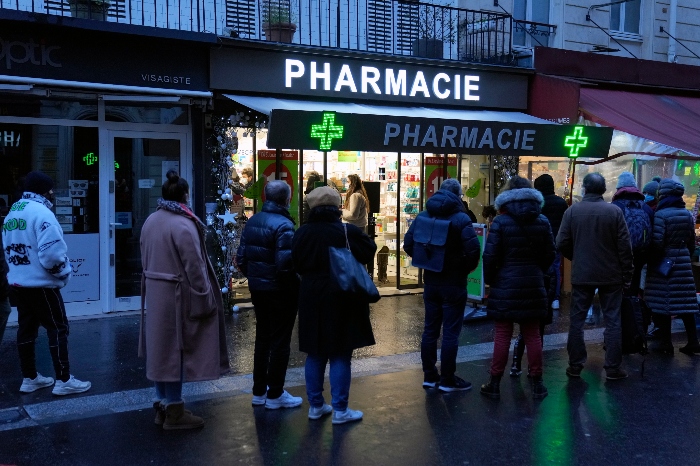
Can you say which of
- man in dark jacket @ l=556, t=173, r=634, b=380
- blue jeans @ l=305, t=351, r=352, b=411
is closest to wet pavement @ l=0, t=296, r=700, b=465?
blue jeans @ l=305, t=351, r=352, b=411

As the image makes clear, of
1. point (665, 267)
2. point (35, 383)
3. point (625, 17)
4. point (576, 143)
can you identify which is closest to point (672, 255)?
point (665, 267)

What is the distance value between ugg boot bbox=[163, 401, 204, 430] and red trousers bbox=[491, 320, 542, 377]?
2.41 m

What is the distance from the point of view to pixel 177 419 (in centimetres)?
584

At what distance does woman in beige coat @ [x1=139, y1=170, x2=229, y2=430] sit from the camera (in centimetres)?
564

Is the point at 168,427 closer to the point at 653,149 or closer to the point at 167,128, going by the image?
the point at 167,128

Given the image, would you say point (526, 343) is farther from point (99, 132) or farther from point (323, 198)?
point (99, 132)

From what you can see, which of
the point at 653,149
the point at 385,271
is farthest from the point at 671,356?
the point at 385,271

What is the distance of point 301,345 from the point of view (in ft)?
19.4

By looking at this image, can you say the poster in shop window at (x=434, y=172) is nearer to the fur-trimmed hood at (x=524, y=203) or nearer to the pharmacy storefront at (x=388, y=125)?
the pharmacy storefront at (x=388, y=125)

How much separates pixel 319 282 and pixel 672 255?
4278 mm

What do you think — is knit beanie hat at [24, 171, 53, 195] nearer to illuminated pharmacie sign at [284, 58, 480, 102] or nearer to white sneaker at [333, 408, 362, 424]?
white sneaker at [333, 408, 362, 424]

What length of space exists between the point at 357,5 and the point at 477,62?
203cm

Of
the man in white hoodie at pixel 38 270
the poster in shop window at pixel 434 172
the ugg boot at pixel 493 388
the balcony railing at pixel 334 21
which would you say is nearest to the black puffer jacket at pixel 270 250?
the man in white hoodie at pixel 38 270

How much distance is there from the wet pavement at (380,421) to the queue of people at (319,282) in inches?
8.2
